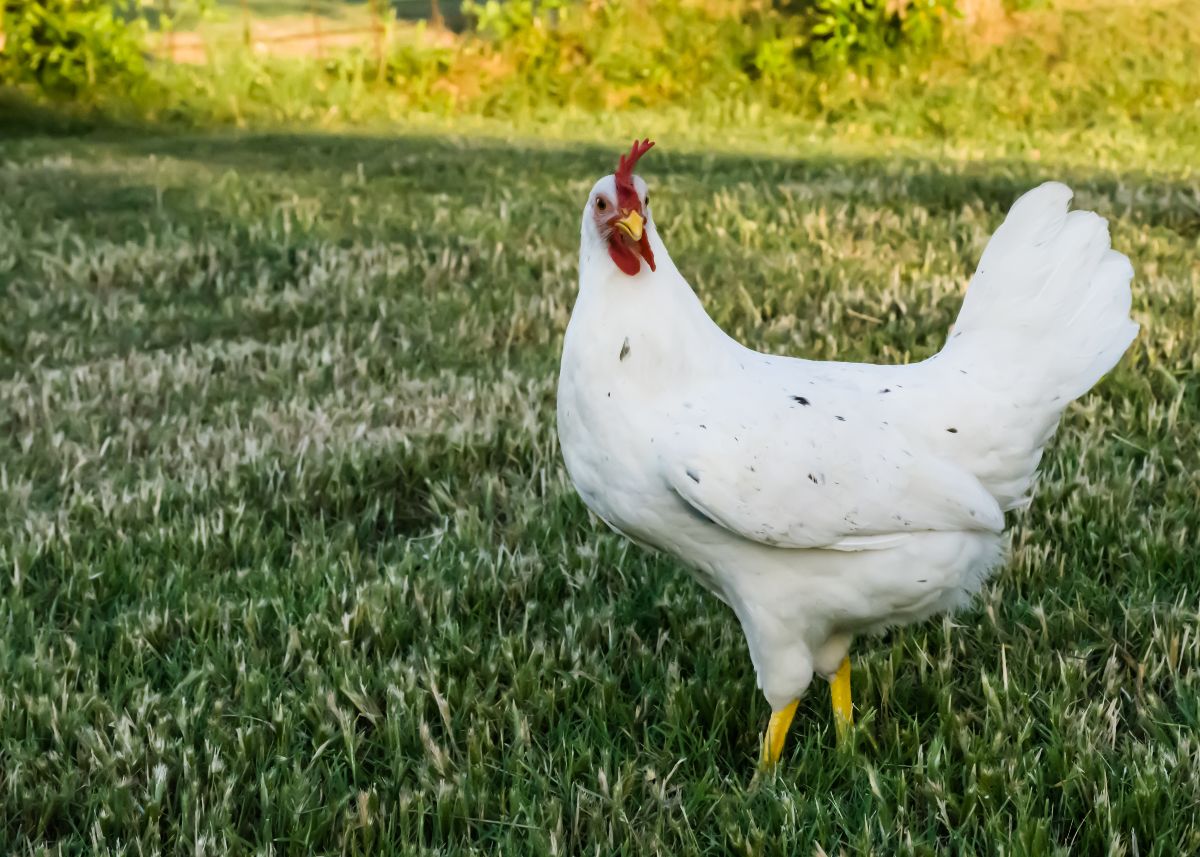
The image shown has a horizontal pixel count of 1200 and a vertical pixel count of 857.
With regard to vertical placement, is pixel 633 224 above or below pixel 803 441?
above

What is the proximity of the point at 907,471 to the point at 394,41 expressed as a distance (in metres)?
12.0

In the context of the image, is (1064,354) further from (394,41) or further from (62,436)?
(394,41)

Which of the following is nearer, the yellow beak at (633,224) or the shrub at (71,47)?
the yellow beak at (633,224)

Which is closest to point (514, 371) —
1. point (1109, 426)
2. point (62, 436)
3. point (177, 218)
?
point (62, 436)

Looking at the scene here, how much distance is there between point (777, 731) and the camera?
9.95ft

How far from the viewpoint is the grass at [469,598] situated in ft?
8.97

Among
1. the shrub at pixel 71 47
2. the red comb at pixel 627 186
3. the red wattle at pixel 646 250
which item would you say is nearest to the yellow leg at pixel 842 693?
the red wattle at pixel 646 250

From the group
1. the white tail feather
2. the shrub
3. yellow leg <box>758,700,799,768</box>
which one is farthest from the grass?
the shrub

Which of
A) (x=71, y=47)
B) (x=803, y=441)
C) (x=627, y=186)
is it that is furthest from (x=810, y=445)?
(x=71, y=47)

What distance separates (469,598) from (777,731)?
3.77 feet

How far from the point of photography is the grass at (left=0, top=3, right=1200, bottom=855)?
273 cm

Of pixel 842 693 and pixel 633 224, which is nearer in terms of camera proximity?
pixel 633 224

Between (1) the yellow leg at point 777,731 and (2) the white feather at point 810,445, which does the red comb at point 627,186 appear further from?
(1) the yellow leg at point 777,731

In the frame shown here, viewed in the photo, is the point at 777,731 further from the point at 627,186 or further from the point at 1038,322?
the point at 627,186
